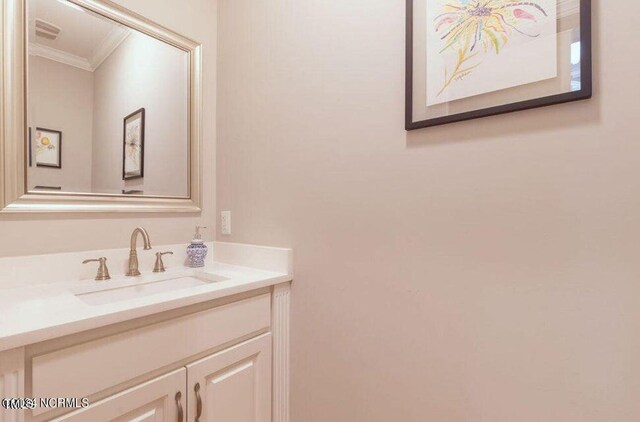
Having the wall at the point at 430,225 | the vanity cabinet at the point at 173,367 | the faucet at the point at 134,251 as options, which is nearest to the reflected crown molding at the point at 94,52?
the wall at the point at 430,225

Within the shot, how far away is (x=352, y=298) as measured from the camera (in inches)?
42.8

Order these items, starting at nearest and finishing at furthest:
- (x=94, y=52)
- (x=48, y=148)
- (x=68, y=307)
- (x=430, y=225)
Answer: (x=68, y=307) → (x=430, y=225) → (x=48, y=148) → (x=94, y=52)

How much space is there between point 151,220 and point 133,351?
658mm

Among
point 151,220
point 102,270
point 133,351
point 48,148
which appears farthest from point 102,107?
point 133,351

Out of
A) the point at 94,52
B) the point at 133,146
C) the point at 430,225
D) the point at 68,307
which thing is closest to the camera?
the point at 68,307

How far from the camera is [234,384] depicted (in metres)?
1.06

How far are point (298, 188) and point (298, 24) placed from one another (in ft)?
2.17

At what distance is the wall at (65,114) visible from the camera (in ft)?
3.38

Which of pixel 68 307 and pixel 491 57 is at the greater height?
pixel 491 57

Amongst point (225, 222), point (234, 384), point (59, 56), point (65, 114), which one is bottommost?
point (234, 384)

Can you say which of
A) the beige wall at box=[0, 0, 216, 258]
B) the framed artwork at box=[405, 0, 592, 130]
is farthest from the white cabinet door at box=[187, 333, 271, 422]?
the framed artwork at box=[405, 0, 592, 130]

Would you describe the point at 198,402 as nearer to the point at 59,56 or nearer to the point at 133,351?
the point at 133,351

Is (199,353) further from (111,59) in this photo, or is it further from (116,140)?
(111,59)

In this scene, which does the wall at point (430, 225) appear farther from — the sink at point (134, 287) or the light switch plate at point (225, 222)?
the sink at point (134, 287)
